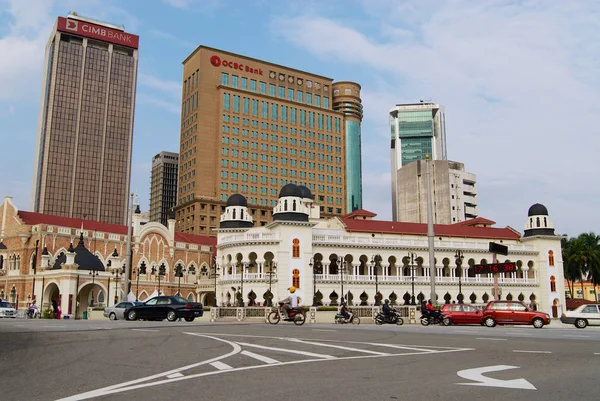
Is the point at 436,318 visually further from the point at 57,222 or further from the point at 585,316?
the point at 57,222

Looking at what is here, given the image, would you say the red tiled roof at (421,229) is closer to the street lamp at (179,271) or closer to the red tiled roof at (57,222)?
the street lamp at (179,271)

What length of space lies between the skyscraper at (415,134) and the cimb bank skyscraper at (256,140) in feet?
101

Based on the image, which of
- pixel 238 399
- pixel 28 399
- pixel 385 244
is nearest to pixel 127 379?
pixel 28 399

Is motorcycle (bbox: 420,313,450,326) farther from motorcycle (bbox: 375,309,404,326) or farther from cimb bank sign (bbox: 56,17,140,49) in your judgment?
cimb bank sign (bbox: 56,17,140,49)

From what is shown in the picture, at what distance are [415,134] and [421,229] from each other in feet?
321

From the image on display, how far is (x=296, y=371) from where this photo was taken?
31.3ft

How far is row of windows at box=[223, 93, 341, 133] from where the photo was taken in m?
125

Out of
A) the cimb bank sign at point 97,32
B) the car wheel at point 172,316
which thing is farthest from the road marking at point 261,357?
the cimb bank sign at point 97,32

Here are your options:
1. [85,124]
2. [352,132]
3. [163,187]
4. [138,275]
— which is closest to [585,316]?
[138,275]

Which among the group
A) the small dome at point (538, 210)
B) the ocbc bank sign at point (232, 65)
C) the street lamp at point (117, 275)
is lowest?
the street lamp at point (117, 275)

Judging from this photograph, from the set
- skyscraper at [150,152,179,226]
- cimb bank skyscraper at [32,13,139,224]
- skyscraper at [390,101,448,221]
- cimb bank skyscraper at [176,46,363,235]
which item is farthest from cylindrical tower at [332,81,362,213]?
skyscraper at [150,152,179,226]

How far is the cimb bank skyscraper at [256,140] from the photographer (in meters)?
120

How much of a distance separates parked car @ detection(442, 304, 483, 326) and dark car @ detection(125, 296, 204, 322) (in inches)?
565

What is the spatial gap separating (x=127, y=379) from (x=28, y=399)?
1.73 m
